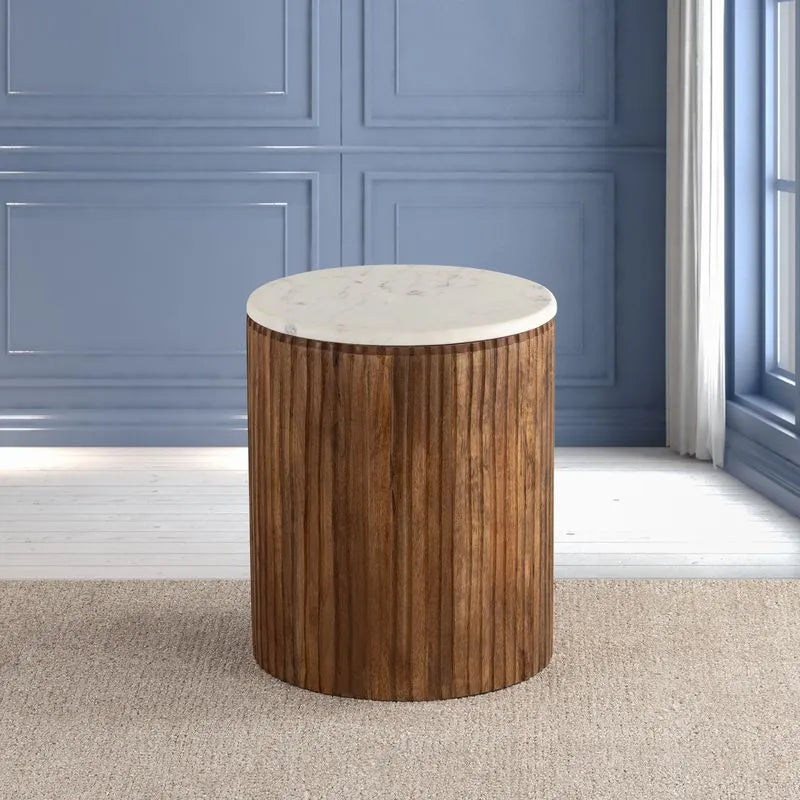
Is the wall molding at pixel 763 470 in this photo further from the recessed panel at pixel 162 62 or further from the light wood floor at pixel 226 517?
the recessed panel at pixel 162 62

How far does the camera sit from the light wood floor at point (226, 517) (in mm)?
2527

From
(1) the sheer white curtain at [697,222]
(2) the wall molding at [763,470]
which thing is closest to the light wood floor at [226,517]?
(2) the wall molding at [763,470]

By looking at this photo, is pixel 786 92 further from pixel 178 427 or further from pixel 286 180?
pixel 178 427

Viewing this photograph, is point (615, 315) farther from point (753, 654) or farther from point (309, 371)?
point (309, 371)

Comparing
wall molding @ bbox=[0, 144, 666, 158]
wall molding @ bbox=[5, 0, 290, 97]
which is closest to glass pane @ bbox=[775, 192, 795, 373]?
wall molding @ bbox=[0, 144, 666, 158]

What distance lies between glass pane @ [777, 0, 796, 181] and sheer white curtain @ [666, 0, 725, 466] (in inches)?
6.2

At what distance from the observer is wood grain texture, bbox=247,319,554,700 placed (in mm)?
1718

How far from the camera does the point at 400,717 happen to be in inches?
69.1

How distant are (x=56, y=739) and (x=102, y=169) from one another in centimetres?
227

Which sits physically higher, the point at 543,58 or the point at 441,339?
the point at 543,58

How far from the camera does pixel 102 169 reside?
3.55 m

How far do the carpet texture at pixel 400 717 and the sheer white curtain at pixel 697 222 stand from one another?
1240mm

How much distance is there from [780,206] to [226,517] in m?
1.77

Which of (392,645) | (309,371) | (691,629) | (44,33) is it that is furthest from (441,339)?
(44,33)
